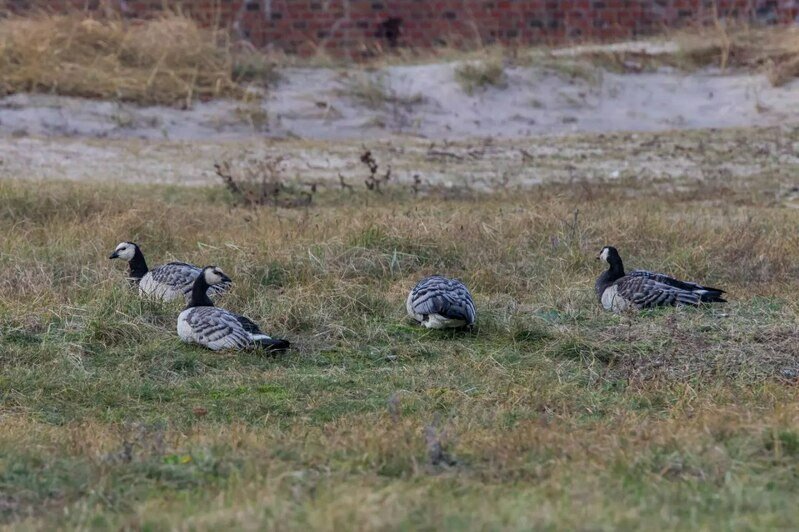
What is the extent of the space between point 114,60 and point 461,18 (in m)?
5.28

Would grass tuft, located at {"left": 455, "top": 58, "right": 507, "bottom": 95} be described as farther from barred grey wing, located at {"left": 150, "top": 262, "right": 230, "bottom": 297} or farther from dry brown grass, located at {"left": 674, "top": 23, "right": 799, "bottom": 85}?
barred grey wing, located at {"left": 150, "top": 262, "right": 230, "bottom": 297}

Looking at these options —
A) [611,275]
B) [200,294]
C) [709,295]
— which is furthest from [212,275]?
[709,295]

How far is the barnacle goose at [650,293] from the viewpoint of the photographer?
8.73m

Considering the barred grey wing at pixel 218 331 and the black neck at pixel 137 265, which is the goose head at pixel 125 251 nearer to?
the black neck at pixel 137 265

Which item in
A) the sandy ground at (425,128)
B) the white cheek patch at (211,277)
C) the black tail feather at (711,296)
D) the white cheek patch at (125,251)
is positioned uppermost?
the white cheek patch at (211,277)

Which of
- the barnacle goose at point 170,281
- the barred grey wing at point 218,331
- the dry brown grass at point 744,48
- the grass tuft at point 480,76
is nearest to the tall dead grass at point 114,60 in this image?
the grass tuft at point 480,76

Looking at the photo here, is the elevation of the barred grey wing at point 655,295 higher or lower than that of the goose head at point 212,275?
lower

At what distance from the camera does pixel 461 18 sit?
19.7m

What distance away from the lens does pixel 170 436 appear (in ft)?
19.8

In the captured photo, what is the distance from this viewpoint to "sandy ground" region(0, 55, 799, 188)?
14.7 m

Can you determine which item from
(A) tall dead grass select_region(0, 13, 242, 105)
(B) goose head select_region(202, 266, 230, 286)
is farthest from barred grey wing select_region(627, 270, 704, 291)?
(A) tall dead grass select_region(0, 13, 242, 105)

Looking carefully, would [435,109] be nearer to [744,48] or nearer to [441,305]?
[744,48]

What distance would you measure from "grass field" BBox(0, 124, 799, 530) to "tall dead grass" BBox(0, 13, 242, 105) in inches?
173

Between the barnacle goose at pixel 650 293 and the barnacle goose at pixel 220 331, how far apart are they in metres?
2.34
